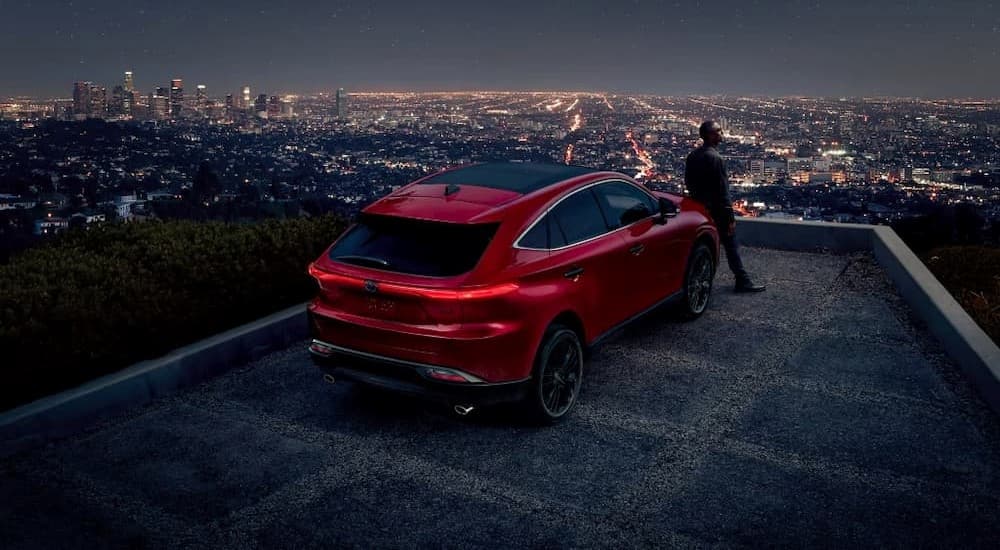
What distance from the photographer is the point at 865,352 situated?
747 centimetres

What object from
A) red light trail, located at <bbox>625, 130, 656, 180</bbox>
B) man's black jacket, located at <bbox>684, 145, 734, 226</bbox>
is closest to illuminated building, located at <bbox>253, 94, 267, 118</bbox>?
red light trail, located at <bbox>625, 130, 656, 180</bbox>

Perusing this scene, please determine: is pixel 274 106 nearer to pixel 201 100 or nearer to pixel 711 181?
pixel 201 100

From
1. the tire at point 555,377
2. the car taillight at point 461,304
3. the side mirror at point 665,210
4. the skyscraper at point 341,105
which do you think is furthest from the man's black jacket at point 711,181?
the skyscraper at point 341,105

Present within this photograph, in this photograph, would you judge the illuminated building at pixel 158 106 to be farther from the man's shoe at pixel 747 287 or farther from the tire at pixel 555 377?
the tire at pixel 555 377

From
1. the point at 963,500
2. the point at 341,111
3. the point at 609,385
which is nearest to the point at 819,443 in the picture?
the point at 963,500

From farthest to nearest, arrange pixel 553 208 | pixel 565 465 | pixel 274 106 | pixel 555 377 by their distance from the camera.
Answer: pixel 274 106 → pixel 553 208 → pixel 555 377 → pixel 565 465

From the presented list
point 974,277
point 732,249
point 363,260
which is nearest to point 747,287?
point 732,249

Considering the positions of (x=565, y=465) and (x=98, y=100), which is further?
(x=98, y=100)

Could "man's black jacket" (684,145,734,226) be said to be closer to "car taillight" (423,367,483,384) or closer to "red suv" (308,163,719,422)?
"red suv" (308,163,719,422)

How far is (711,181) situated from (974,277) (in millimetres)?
4444

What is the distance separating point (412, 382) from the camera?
516cm

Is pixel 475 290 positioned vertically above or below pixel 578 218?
below

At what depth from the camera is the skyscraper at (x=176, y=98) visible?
4750 cm

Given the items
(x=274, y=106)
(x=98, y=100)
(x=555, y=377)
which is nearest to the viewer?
(x=555, y=377)
